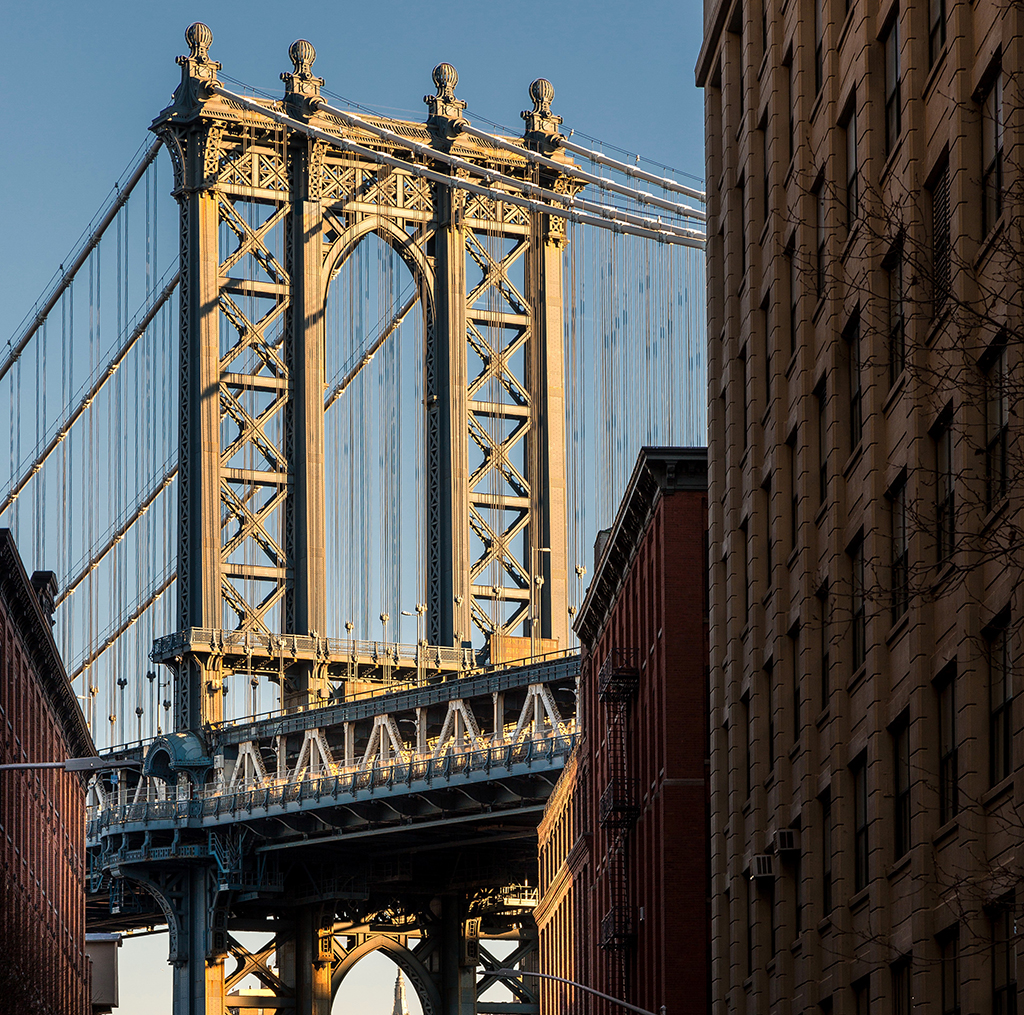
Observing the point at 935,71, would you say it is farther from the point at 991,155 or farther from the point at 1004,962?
the point at 1004,962

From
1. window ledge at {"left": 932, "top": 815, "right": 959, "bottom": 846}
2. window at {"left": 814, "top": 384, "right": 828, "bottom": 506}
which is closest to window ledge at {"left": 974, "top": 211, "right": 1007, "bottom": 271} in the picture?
window ledge at {"left": 932, "top": 815, "right": 959, "bottom": 846}

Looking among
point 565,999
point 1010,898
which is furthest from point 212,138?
point 1010,898

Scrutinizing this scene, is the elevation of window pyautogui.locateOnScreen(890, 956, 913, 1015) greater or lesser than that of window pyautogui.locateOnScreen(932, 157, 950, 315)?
lesser

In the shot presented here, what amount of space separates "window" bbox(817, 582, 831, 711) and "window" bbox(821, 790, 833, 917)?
157 centimetres

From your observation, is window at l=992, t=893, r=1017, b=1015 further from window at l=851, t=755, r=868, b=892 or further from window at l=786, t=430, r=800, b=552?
window at l=786, t=430, r=800, b=552

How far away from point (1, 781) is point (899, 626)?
41.6 metres

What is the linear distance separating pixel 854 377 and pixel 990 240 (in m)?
9.43

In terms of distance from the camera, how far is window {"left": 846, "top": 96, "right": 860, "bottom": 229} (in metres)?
37.4

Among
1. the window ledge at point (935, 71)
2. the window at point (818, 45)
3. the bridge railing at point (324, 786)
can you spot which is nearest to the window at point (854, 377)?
the window ledge at point (935, 71)

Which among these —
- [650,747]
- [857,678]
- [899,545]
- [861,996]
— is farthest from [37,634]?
[899,545]

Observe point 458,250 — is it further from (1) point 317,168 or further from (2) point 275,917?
(2) point 275,917

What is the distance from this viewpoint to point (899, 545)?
34781 millimetres

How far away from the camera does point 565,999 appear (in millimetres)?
85562

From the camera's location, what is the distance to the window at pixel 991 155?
29672 millimetres
